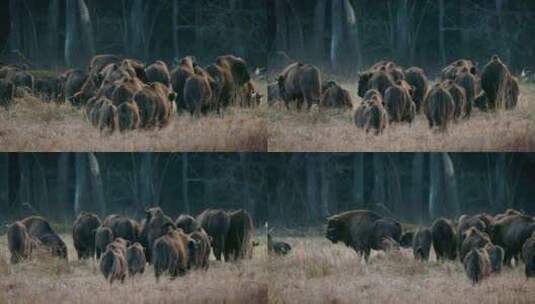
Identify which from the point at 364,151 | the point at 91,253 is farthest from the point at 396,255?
the point at 91,253

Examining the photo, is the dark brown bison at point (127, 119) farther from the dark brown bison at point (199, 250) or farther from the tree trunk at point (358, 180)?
the tree trunk at point (358, 180)

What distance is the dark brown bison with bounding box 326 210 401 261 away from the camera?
862cm

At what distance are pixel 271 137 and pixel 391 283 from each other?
1.58 metres

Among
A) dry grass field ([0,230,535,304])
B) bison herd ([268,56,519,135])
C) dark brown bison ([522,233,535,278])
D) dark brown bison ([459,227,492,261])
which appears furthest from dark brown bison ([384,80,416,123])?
dark brown bison ([522,233,535,278])

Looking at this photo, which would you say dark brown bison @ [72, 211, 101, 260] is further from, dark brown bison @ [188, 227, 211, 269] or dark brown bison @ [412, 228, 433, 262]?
dark brown bison @ [412, 228, 433, 262]

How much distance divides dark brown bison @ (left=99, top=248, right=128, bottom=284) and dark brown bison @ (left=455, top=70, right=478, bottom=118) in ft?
10.6

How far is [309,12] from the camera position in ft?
28.8

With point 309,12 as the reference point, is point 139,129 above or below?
below

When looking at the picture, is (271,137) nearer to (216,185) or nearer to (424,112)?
(216,185)

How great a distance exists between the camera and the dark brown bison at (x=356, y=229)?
8.62 meters

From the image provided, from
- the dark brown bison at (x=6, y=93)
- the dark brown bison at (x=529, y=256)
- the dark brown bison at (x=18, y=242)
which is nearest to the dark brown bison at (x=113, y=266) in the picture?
the dark brown bison at (x=18, y=242)

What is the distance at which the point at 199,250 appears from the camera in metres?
8.71

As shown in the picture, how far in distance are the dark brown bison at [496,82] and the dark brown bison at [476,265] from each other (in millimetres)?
1250

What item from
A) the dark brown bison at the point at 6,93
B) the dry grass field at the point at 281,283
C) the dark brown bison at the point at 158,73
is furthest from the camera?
the dark brown bison at the point at 158,73
